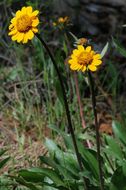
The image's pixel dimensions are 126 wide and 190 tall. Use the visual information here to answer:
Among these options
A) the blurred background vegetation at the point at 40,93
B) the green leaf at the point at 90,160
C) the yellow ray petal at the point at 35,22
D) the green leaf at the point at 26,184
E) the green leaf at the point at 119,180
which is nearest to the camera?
the yellow ray petal at the point at 35,22

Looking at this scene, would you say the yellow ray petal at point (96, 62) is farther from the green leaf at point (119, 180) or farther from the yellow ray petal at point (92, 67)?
the green leaf at point (119, 180)

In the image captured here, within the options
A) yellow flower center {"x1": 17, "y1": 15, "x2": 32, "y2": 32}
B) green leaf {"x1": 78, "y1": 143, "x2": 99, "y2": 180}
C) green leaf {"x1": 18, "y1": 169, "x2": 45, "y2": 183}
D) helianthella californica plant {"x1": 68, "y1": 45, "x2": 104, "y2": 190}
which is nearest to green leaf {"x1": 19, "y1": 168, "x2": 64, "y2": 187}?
green leaf {"x1": 18, "y1": 169, "x2": 45, "y2": 183}

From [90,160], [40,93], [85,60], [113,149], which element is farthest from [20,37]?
[40,93]

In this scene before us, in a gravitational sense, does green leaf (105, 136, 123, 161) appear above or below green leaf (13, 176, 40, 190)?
above

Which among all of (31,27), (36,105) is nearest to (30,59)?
(36,105)

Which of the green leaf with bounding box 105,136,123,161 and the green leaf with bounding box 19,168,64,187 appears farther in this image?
the green leaf with bounding box 105,136,123,161

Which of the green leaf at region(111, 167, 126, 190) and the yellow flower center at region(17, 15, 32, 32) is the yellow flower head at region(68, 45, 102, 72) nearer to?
the yellow flower center at region(17, 15, 32, 32)

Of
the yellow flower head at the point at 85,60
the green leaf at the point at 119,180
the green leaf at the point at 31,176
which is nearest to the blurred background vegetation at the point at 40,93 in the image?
the green leaf at the point at 31,176
